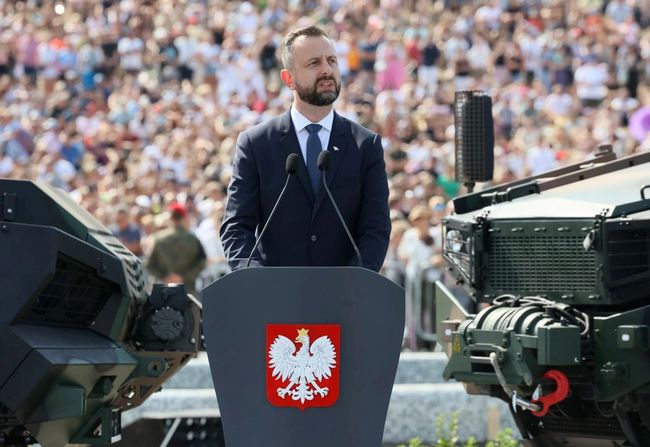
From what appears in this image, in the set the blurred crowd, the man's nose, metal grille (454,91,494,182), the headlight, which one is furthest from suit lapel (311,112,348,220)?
the blurred crowd

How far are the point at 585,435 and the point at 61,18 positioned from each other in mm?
21041

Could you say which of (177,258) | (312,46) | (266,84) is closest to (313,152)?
(312,46)

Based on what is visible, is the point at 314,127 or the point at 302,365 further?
the point at 314,127

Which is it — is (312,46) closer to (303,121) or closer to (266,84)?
(303,121)

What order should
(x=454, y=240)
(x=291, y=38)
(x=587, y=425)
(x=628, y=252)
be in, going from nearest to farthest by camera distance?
(x=291, y=38) < (x=628, y=252) < (x=587, y=425) < (x=454, y=240)

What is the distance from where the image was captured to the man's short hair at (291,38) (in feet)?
23.4

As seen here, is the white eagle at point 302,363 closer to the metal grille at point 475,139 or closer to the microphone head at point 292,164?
the microphone head at point 292,164

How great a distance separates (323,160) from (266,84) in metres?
19.8

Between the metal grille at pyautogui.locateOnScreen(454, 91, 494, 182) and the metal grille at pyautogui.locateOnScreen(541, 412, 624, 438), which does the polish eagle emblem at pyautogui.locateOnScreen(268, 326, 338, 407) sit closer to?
the metal grille at pyautogui.locateOnScreen(541, 412, 624, 438)

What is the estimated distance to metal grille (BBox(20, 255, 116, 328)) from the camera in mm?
7656

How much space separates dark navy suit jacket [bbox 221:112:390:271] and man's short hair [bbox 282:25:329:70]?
0.28 meters

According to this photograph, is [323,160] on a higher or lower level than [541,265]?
higher

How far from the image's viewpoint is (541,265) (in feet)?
31.2

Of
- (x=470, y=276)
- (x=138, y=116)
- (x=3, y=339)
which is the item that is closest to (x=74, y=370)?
(x=3, y=339)
